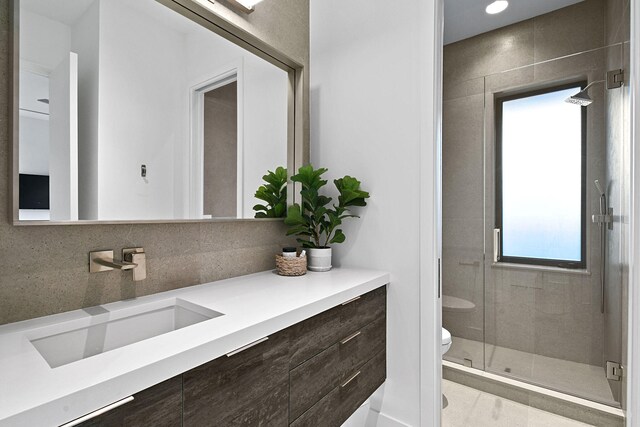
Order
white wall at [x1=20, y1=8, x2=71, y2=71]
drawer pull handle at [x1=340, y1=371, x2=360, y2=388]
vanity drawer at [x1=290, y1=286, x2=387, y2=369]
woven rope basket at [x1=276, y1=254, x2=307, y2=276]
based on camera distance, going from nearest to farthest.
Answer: white wall at [x1=20, y1=8, x2=71, y2=71] < vanity drawer at [x1=290, y1=286, x2=387, y2=369] < drawer pull handle at [x1=340, y1=371, x2=360, y2=388] < woven rope basket at [x1=276, y1=254, x2=307, y2=276]

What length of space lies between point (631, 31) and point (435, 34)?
2.39ft

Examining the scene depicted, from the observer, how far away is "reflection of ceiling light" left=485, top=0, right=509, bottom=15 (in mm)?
1695

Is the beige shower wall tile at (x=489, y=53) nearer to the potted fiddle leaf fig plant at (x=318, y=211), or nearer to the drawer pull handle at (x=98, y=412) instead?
the potted fiddle leaf fig plant at (x=318, y=211)

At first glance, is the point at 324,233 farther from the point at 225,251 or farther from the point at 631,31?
the point at 631,31

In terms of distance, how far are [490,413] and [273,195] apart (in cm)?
157

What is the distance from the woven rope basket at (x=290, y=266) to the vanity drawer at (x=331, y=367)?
1.24 ft

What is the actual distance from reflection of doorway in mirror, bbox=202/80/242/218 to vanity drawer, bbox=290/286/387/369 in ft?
2.07

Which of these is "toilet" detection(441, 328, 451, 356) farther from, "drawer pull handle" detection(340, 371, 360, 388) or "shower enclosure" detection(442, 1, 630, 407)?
"drawer pull handle" detection(340, 371, 360, 388)

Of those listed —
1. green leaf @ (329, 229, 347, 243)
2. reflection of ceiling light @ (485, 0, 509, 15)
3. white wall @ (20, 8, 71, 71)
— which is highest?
reflection of ceiling light @ (485, 0, 509, 15)

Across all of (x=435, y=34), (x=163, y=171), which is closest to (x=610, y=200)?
(x=435, y=34)

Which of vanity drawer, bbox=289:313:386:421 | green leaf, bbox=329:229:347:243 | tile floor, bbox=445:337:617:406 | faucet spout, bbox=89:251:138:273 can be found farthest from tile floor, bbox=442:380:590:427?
faucet spout, bbox=89:251:138:273

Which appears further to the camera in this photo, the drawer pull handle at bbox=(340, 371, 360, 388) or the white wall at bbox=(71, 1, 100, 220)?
the drawer pull handle at bbox=(340, 371, 360, 388)

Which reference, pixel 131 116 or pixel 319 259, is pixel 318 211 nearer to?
pixel 319 259

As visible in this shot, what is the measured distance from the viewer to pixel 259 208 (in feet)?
5.06
